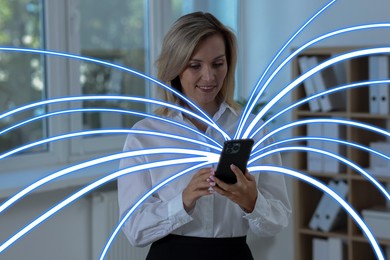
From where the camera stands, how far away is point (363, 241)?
14.5ft

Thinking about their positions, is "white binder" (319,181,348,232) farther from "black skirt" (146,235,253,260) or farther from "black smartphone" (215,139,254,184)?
"black smartphone" (215,139,254,184)

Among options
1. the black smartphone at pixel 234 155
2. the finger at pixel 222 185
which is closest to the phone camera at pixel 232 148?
the black smartphone at pixel 234 155

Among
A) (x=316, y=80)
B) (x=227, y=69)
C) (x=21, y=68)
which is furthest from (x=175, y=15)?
(x=227, y=69)

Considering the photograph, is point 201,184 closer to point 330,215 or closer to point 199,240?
point 199,240

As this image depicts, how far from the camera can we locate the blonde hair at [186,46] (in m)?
1.95

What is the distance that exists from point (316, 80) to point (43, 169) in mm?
1789

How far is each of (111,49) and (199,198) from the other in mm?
2372

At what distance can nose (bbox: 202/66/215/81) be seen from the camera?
6.30 ft

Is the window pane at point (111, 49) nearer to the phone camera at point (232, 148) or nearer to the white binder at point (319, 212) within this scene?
the white binder at point (319, 212)

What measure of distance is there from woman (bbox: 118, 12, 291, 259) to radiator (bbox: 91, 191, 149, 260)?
68.1 inches

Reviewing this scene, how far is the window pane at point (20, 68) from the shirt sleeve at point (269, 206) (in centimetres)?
188

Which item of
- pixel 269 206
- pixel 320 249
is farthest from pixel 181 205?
pixel 320 249

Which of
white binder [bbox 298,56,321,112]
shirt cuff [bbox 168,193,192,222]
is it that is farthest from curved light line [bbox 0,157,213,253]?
white binder [bbox 298,56,321,112]

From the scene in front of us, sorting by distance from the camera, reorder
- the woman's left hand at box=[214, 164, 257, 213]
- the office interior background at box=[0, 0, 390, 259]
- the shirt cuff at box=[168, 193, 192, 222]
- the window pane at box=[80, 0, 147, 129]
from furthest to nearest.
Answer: the window pane at box=[80, 0, 147, 129] → the office interior background at box=[0, 0, 390, 259] → the shirt cuff at box=[168, 193, 192, 222] → the woman's left hand at box=[214, 164, 257, 213]
